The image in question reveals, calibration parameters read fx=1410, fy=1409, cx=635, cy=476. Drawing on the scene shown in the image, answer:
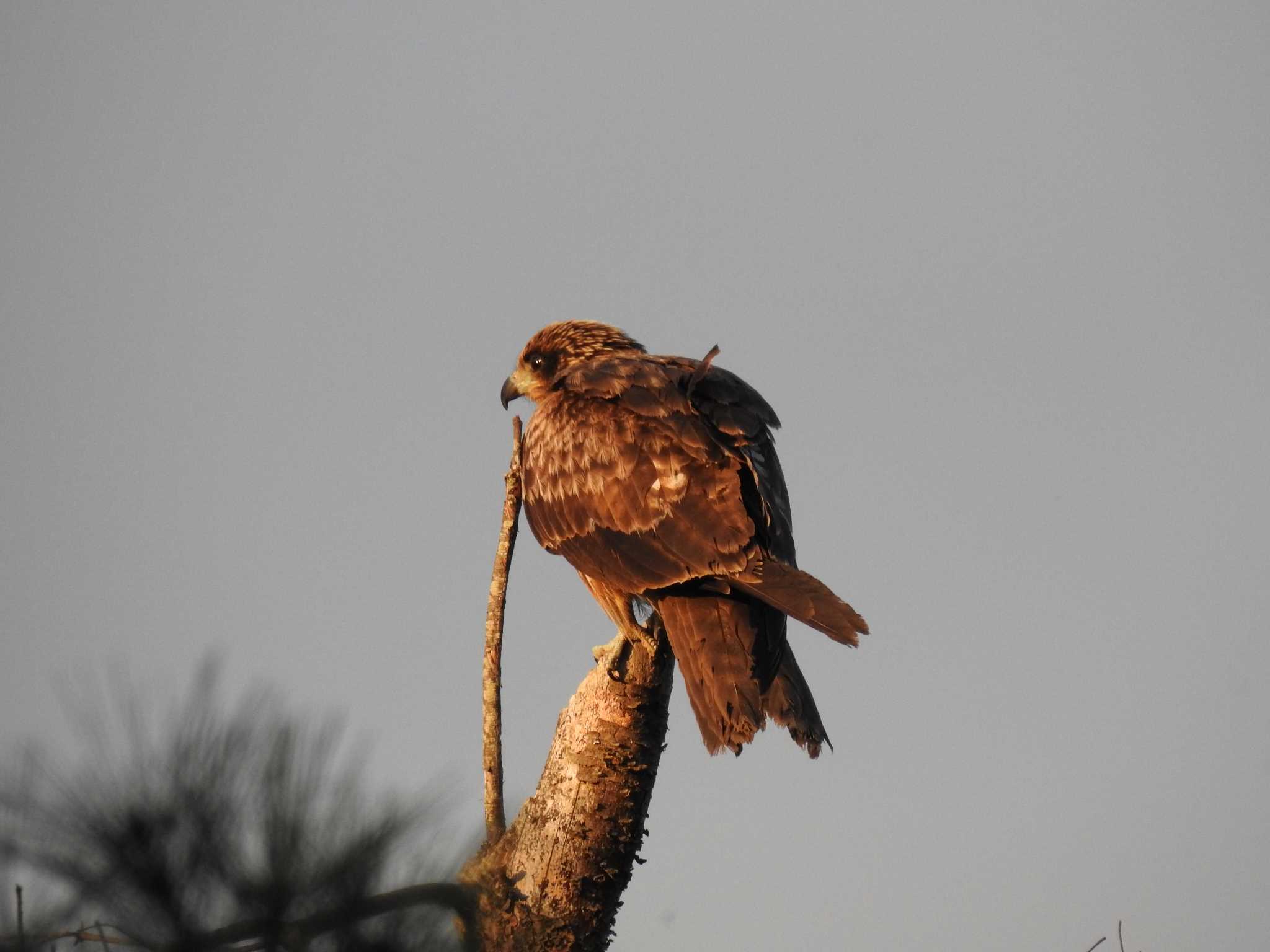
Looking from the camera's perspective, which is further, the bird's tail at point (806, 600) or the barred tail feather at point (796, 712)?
the barred tail feather at point (796, 712)

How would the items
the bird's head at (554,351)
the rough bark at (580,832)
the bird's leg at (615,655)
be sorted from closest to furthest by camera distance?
the rough bark at (580,832), the bird's leg at (615,655), the bird's head at (554,351)

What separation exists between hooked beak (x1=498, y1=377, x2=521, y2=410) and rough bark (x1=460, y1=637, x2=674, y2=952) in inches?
149

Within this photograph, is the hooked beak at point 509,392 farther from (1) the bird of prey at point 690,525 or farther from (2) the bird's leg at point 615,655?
(2) the bird's leg at point 615,655

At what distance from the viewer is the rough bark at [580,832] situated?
Result: 4395mm

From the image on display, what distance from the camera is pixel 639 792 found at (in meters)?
4.72

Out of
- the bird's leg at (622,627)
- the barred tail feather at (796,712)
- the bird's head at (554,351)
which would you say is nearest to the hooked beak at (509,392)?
the bird's head at (554,351)

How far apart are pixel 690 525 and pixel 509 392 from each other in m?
2.92

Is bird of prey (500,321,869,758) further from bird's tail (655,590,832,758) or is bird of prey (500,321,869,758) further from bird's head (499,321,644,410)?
bird's head (499,321,644,410)

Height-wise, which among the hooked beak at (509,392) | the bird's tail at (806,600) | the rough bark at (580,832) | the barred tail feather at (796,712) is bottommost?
the rough bark at (580,832)

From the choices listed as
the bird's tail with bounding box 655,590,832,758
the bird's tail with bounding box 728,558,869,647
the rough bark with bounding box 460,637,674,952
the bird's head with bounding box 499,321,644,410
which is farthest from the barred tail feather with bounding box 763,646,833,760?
the bird's head with bounding box 499,321,644,410

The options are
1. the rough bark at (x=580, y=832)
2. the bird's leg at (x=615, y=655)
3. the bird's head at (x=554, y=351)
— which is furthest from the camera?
the bird's head at (x=554, y=351)

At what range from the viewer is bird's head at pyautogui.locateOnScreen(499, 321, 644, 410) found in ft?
27.3

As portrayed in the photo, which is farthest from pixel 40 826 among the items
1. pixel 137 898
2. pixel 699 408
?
pixel 699 408

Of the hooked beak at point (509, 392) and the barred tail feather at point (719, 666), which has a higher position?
the hooked beak at point (509, 392)
